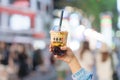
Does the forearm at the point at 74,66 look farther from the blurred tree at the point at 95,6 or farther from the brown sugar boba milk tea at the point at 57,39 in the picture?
the blurred tree at the point at 95,6

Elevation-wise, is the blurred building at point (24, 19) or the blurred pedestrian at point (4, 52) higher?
the blurred building at point (24, 19)

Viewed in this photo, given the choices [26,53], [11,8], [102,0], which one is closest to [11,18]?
[11,8]

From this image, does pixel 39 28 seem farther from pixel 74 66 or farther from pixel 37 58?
pixel 74 66

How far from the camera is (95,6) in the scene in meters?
7.31

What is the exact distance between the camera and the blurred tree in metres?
7.28

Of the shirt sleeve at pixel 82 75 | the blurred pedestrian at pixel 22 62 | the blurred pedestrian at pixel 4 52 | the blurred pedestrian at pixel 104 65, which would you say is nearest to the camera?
the shirt sleeve at pixel 82 75

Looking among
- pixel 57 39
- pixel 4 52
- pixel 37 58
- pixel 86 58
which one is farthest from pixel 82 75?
pixel 37 58

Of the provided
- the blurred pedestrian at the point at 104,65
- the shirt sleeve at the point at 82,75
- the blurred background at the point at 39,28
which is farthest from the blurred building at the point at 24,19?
the shirt sleeve at the point at 82,75

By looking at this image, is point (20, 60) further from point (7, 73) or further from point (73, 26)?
point (73, 26)

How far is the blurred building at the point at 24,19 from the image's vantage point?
701 cm

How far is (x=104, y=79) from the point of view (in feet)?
17.3

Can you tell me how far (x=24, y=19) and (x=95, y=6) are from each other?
123 centimetres

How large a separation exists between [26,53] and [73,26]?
3.46ft

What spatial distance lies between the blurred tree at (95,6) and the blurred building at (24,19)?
1.04 ft
